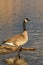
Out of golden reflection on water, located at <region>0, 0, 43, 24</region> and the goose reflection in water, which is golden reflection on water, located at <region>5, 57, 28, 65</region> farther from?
golden reflection on water, located at <region>0, 0, 43, 24</region>

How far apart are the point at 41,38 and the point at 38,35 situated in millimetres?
765

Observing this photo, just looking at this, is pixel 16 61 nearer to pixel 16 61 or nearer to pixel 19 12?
pixel 16 61

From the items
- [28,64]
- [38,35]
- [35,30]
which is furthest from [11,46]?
[35,30]

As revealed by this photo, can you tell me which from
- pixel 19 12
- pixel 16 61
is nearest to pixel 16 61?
pixel 16 61

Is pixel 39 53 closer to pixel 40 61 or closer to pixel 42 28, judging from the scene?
pixel 40 61

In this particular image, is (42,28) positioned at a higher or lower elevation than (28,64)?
lower

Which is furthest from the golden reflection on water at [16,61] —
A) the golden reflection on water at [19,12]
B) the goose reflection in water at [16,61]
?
the golden reflection on water at [19,12]

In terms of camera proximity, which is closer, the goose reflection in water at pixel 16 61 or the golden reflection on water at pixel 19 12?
the goose reflection in water at pixel 16 61

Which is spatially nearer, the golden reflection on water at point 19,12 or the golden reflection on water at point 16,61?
the golden reflection on water at point 16,61

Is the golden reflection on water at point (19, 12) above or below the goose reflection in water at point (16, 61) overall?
below

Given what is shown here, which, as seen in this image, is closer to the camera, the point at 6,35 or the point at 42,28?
the point at 6,35

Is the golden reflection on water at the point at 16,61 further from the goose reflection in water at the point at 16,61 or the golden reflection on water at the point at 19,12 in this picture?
the golden reflection on water at the point at 19,12

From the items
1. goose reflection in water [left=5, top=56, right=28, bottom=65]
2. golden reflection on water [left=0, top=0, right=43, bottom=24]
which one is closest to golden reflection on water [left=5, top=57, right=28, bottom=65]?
goose reflection in water [left=5, top=56, right=28, bottom=65]

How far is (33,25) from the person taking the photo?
1814cm
